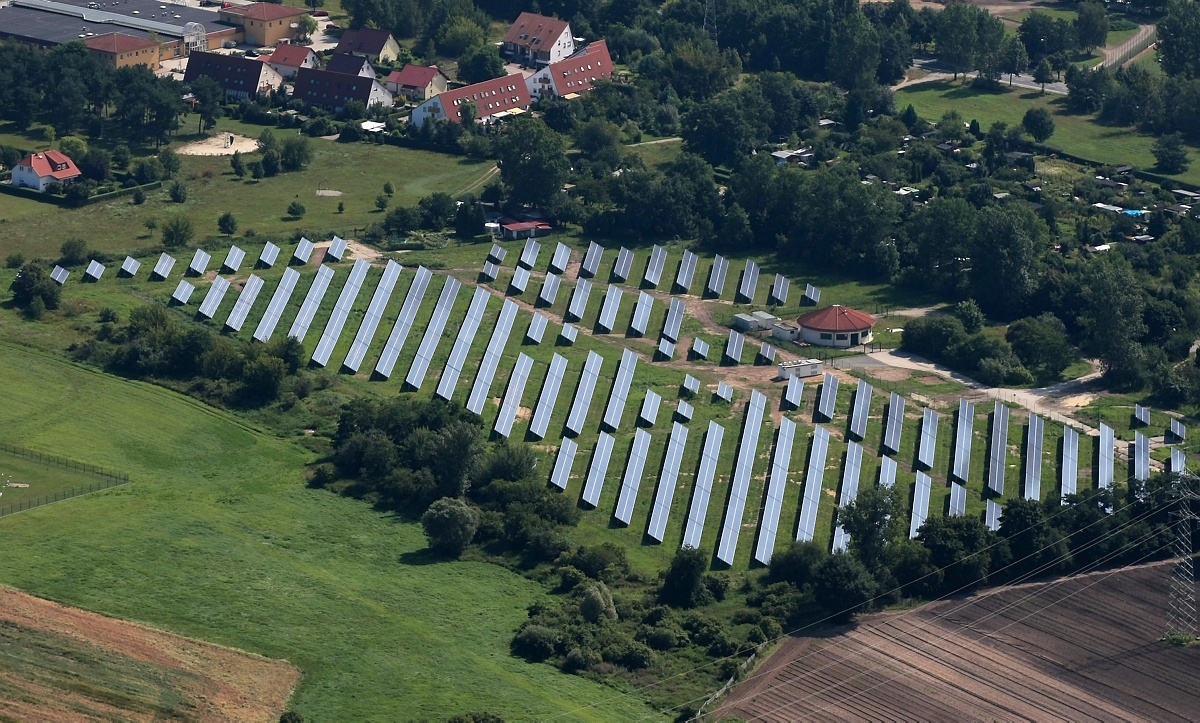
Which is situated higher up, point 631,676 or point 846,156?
point 846,156

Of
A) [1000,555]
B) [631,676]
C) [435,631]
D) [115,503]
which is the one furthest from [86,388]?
[1000,555]

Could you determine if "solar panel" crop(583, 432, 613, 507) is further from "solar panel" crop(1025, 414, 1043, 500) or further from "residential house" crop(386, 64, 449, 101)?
"residential house" crop(386, 64, 449, 101)

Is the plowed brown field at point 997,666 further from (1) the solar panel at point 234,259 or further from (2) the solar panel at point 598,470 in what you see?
(1) the solar panel at point 234,259

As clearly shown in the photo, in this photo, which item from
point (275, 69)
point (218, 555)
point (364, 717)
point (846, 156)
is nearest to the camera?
point (364, 717)

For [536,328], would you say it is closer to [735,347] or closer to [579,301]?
[579,301]

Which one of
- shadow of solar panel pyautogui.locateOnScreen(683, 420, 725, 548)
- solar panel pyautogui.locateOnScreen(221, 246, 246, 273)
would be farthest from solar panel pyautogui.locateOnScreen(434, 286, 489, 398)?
solar panel pyautogui.locateOnScreen(221, 246, 246, 273)

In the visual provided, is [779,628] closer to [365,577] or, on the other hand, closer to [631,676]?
[631,676]

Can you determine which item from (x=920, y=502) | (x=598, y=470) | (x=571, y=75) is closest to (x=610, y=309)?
(x=598, y=470)

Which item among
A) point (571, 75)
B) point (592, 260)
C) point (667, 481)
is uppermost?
point (571, 75)
